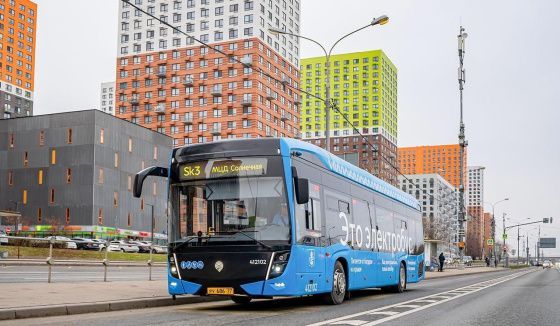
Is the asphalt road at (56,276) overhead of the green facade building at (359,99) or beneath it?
beneath

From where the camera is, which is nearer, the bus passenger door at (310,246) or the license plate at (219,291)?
the license plate at (219,291)

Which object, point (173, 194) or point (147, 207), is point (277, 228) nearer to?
point (173, 194)

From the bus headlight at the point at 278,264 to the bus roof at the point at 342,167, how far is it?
6.37 ft

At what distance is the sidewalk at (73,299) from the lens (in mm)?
10562

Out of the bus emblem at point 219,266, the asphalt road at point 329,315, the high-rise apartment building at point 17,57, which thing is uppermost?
the high-rise apartment building at point 17,57

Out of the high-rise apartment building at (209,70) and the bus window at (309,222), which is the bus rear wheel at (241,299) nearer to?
the bus window at (309,222)

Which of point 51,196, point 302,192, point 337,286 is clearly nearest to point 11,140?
point 51,196

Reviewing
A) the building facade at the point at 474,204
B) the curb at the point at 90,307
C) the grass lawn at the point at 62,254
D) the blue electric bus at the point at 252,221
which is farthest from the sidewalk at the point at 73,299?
the building facade at the point at 474,204

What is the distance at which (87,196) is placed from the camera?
8300 centimetres

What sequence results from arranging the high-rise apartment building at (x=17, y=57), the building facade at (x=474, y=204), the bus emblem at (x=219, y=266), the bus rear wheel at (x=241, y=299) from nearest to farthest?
the bus emblem at (x=219, y=266) → the bus rear wheel at (x=241, y=299) → the high-rise apartment building at (x=17, y=57) → the building facade at (x=474, y=204)

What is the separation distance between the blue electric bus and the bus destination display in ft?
0.06

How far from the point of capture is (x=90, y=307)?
11547 mm

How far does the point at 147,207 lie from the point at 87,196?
11.3m

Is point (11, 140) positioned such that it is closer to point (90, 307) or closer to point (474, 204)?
point (90, 307)
